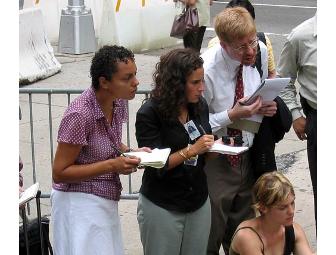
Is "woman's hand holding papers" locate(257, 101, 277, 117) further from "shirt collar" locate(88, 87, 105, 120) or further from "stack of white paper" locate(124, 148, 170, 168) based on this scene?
"shirt collar" locate(88, 87, 105, 120)

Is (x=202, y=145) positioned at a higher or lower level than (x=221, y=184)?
→ higher

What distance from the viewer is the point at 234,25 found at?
5.25 meters

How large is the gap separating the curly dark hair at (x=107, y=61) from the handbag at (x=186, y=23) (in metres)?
6.81

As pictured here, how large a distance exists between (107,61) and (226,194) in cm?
127

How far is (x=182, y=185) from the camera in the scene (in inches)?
200

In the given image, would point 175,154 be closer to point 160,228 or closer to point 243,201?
point 160,228

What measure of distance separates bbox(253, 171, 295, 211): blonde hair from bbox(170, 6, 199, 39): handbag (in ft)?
21.7

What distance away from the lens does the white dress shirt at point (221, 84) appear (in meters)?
5.44

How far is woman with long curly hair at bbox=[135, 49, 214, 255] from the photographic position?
4996 mm

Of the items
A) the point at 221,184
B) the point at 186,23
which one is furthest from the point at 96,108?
the point at 186,23

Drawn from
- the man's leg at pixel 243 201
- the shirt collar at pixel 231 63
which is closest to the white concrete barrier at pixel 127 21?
the man's leg at pixel 243 201

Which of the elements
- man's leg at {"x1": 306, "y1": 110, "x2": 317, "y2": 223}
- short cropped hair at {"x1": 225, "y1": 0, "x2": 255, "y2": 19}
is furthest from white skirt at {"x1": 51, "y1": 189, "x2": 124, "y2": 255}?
short cropped hair at {"x1": 225, "y1": 0, "x2": 255, "y2": 19}

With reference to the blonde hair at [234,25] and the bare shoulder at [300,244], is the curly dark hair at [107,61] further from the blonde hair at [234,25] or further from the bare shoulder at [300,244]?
the bare shoulder at [300,244]
